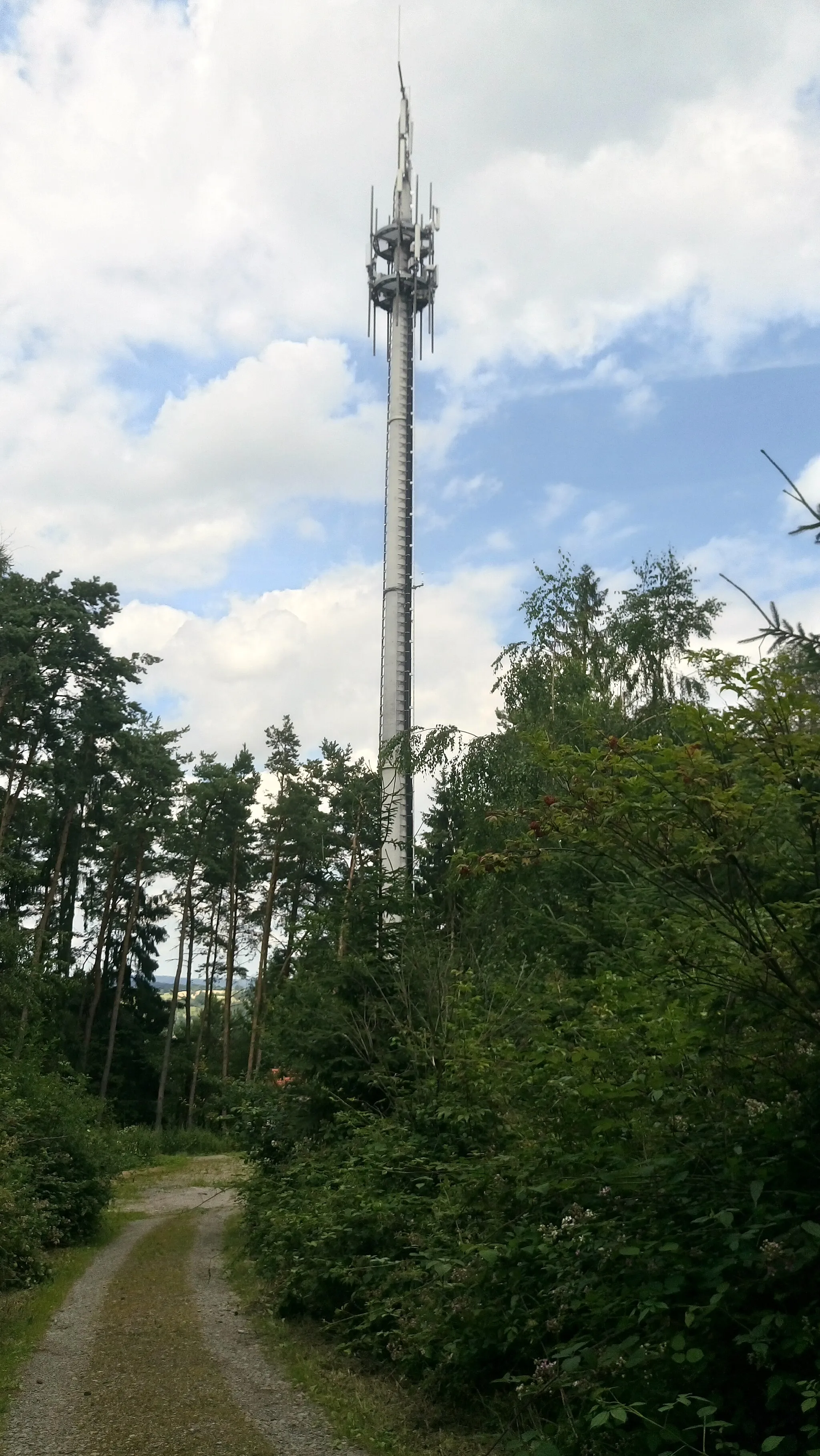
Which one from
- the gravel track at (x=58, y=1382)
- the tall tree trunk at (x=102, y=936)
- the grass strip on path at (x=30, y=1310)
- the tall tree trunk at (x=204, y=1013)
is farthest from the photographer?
the tall tree trunk at (x=204, y=1013)

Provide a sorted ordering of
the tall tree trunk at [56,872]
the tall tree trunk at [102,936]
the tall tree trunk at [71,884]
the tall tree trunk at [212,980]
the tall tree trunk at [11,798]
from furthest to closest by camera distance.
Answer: the tall tree trunk at [212,980] < the tall tree trunk at [102,936] < the tall tree trunk at [71,884] < the tall tree trunk at [56,872] < the tall tree trunk at [11,798]

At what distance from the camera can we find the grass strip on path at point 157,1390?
689 cm

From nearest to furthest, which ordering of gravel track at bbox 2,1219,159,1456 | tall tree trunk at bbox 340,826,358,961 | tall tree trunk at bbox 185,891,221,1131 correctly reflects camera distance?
gravel track at bbox 2,1219,159,1456 < tall tree trunk at bbox 340,826,358,961 < tall tree trunk at bbox 185,891,221,1131

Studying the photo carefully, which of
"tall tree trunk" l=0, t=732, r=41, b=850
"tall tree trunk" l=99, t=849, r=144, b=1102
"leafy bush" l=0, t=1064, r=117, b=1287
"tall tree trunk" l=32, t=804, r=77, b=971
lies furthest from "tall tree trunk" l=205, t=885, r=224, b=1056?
"leafy bush" l=0, t=1064, r=117, b=1287

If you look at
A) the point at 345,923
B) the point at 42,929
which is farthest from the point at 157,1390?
the point at 42,929

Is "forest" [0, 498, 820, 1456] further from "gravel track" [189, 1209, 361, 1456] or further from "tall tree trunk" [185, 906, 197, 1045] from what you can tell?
"tall tree trunk" [185, 906, 197, 1045]

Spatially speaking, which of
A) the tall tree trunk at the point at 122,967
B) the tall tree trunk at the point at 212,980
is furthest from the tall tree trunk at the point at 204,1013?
the tall tree trunk at the point at 122,967

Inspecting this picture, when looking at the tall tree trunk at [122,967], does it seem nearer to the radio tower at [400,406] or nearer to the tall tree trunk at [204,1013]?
the tall tree trunk at [204,1013]

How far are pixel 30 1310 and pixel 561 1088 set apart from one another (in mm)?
8452

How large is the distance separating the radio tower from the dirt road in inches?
428

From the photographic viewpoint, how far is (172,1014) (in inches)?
1884

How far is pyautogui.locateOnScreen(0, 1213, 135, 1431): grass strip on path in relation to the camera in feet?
29.5

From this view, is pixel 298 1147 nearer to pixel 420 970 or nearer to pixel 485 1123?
pixel 420 970

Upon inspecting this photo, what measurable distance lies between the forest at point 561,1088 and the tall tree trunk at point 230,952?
993 inches
